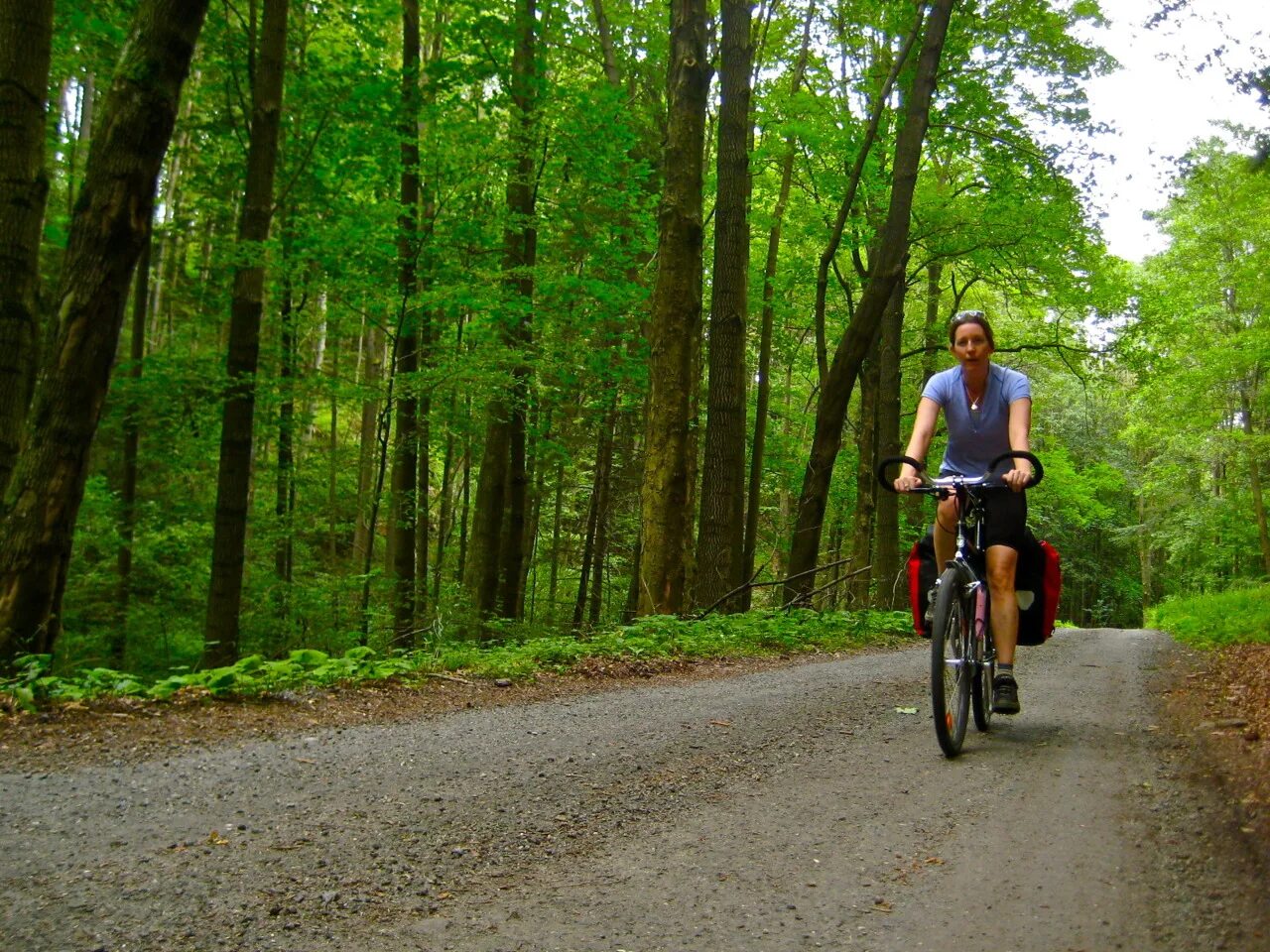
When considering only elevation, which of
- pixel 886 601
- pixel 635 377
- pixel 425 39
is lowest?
pixel 886 601

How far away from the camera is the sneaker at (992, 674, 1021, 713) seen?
15.9 feet

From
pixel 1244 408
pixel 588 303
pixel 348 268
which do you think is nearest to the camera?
pixel 348 268

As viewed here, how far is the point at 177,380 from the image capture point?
11328 mm

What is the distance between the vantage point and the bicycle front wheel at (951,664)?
429 cm

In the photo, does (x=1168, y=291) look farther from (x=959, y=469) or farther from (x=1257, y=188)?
(x=959, y=469)

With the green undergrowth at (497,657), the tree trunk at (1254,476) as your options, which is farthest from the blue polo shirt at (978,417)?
the tree trunk at (1254,476)

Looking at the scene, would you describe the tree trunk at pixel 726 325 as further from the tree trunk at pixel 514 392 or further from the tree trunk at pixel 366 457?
the tree trunk at pixel 366 457

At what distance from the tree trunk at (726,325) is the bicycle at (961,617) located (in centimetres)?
696

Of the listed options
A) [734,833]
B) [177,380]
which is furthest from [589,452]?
[734,833]

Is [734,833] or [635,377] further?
[635,377]

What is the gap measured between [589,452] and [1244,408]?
22002 millimetres

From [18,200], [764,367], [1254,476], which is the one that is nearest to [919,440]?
[18,200]

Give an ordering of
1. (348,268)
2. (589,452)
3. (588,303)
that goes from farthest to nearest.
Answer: (589,452) < (588,303) < (348,268)

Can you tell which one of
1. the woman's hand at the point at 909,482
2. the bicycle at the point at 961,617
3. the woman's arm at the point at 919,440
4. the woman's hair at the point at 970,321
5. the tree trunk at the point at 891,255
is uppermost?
the tree trunk at the point at 891,255
